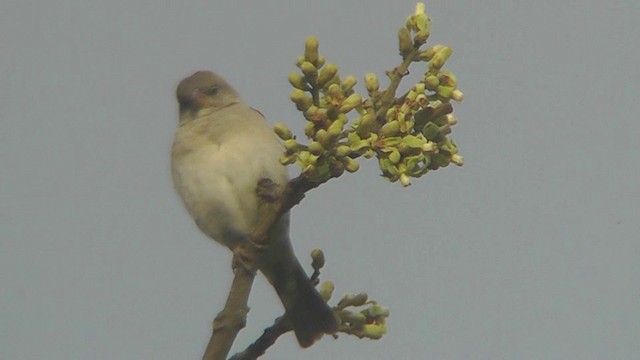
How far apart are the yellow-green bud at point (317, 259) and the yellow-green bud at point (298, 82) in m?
0.69

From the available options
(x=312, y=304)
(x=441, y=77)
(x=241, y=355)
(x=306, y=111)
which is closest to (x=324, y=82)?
(x=306, y=111)

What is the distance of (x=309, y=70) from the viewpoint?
2.68m

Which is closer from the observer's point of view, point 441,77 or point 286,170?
point 441,77

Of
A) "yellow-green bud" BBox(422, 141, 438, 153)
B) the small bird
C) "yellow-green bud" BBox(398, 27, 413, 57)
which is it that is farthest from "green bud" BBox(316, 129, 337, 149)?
the small bird

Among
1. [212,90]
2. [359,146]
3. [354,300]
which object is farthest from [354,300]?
[212,90]

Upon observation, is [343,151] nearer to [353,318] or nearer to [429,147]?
[429,147]

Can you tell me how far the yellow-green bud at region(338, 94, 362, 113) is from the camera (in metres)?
2.57

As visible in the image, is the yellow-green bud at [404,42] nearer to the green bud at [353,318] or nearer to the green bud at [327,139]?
the green bud at [327,139]

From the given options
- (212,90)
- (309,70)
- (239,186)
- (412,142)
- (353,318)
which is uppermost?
(212,90)

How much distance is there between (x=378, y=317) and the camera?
3131 millimetres

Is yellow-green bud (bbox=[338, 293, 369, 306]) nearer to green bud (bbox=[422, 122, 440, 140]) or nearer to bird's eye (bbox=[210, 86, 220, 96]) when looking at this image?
green bud (bbox=[422, 122, 440, 140])

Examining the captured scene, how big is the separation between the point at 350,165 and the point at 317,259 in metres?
0.76

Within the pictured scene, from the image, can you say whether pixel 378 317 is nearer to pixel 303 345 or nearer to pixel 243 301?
pixel 243 301

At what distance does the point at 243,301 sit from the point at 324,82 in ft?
1.87
